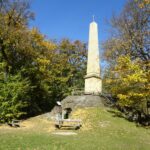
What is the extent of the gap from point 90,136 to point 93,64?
48.4 ft

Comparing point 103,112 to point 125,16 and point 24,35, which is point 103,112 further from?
point 24,35

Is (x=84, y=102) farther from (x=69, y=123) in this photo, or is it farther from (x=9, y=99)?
(x=9, y=99)

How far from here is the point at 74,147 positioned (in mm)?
14789

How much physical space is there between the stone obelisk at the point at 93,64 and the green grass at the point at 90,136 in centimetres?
561

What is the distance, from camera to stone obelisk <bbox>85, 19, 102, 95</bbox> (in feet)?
110

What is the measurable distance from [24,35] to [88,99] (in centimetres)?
1031

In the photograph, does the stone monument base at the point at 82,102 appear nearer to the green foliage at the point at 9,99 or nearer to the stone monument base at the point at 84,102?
the stone monument base at the point at 84,102

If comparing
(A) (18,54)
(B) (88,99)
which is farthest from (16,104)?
(A) (18,54)

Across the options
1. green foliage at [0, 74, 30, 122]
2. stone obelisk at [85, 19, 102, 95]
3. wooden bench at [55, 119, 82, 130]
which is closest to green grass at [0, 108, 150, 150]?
wooden bench at [55, 119, 82, 130]

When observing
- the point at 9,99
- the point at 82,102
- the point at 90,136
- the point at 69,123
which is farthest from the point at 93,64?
the point at 90,136

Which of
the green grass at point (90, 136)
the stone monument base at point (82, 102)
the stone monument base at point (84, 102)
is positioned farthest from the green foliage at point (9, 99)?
the stone monument base at point (84, 102)

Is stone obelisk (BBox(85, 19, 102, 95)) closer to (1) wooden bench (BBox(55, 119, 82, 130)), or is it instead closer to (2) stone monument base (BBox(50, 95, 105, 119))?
(2) stone monument base (BBox(50, 95, 105, 119))

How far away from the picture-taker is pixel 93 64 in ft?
110

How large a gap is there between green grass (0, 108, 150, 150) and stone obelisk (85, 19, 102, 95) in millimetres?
5613
